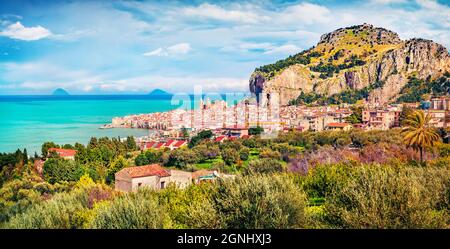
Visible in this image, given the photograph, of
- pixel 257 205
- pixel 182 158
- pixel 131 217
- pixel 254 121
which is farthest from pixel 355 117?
pixel 131 217

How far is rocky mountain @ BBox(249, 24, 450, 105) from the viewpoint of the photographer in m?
44.2

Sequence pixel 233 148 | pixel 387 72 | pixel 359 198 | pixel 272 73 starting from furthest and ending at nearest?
pixel 272 73, pixel 387 72, pixel 233 148, pixel 359 198

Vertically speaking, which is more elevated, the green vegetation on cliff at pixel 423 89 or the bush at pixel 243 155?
the green vegetation on cliff at pixel 423 89

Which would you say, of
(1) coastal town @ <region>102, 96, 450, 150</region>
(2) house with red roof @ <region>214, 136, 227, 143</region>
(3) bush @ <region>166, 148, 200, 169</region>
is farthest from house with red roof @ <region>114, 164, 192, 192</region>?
(1) coastal town @ <region>102, 96, 450, 150</region>

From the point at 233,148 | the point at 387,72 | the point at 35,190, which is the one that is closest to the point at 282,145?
the point at 233,148

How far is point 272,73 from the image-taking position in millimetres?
52094

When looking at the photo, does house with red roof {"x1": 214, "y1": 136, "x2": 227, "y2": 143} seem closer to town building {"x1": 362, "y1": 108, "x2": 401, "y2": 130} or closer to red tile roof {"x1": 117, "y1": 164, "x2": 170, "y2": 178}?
red tile roof {"x1": 117, "y1": 164, "x2": 170, "y2": 178}

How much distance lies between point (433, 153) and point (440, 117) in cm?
1077

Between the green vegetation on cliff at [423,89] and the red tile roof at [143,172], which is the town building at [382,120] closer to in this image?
the green vegetation on cliff at [423,89]

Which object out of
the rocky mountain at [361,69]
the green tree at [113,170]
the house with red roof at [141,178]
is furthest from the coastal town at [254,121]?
the house with red roof at [141,178]

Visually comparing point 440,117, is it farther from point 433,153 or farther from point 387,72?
point 387,72

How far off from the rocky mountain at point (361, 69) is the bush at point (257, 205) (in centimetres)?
3223

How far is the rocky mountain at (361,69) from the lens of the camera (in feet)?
145

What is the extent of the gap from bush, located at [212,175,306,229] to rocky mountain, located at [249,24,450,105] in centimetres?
3223
